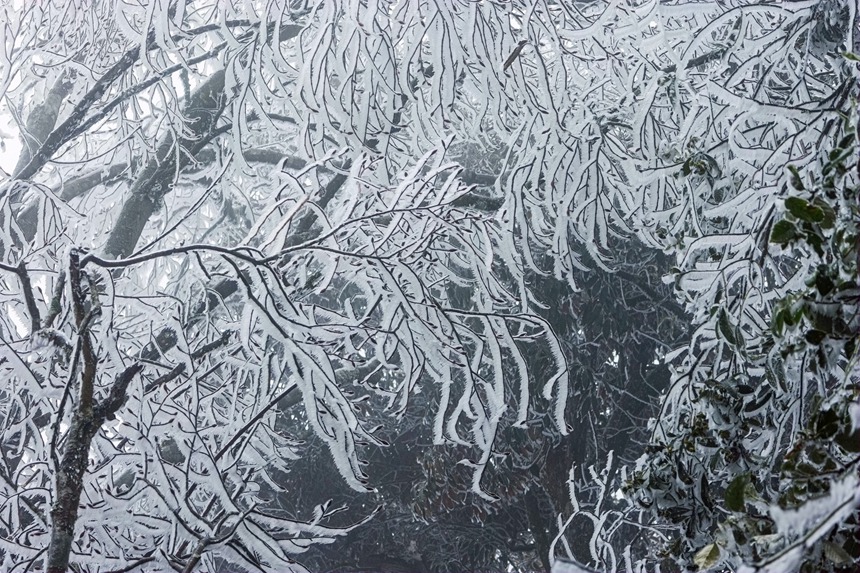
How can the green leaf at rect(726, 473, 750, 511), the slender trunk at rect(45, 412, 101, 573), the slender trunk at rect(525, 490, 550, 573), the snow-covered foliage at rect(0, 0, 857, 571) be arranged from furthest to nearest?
the slender trunk at rect(525, 490, 550, 573), the snow-covered foliage at rect(0, 0, 857, 571), the slender trunk at rect(45, 412, 101, 573), the green leaf at rect(726, 473, 750, 511)

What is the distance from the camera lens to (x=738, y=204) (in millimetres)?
2234

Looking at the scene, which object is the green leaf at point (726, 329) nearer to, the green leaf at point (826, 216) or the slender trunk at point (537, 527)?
the green leaf at point (826, 216)

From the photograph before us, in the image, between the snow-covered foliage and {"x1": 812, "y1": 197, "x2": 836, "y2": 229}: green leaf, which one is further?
the snow-covered foliage

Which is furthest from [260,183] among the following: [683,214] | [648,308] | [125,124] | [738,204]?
[738,204]

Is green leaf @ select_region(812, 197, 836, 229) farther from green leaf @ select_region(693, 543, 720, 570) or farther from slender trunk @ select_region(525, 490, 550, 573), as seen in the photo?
slender trunk @ select_region(525, 490, 550, 573)

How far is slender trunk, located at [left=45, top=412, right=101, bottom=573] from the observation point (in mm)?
1637

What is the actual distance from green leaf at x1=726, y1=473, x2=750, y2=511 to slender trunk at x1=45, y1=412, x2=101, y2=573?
→ 1.35 m

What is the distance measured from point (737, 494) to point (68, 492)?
4.52ft

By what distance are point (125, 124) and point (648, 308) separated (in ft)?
16.8

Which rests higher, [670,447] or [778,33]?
[778,33]

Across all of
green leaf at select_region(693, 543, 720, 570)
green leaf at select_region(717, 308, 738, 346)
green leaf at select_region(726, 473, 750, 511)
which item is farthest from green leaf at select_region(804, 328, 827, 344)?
green leaf at select_region(717, 308, 738, 346)

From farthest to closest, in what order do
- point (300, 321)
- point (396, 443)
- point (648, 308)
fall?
point (396, 443), point (648, 308), point (300, 321)

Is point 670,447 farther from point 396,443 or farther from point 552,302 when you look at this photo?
point 396,443

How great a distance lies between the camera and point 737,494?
1487 millimetres
